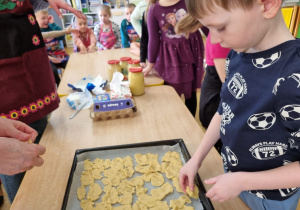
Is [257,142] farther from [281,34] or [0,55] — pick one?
[0,55]

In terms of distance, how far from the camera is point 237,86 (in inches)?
23.6

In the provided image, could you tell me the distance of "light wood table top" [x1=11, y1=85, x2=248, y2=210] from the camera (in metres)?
0.69

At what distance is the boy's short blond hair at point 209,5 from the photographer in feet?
1.51

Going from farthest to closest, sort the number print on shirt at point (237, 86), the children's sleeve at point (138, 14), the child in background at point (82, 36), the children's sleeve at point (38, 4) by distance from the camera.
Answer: the child in background at point (82, 36) → the children's sleeve at point (138, 14) → the children's sleeve at point (38, 4) → the number print on shirt at point (237, 86)

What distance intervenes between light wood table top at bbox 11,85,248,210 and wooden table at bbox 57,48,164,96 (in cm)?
19

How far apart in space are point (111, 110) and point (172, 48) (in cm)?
65

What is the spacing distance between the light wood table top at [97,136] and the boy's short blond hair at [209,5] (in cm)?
48

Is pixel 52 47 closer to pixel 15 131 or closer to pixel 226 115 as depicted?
pixel 15 131

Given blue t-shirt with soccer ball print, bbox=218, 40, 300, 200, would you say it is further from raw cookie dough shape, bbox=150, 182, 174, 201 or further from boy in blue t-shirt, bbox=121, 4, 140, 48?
boy in blue t-shirt, bbox=121, 4, 140, 48

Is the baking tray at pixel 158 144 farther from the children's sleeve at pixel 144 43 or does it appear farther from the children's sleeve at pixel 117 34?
the children's sleeve at pixel 117 34

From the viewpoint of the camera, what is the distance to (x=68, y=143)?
3.00ft

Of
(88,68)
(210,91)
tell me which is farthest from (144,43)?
(210,91)

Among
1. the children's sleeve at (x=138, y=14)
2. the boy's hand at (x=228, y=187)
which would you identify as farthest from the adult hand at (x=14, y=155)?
the children's sleeve at (x=138, y=14)

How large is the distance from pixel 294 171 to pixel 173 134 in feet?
1.60
